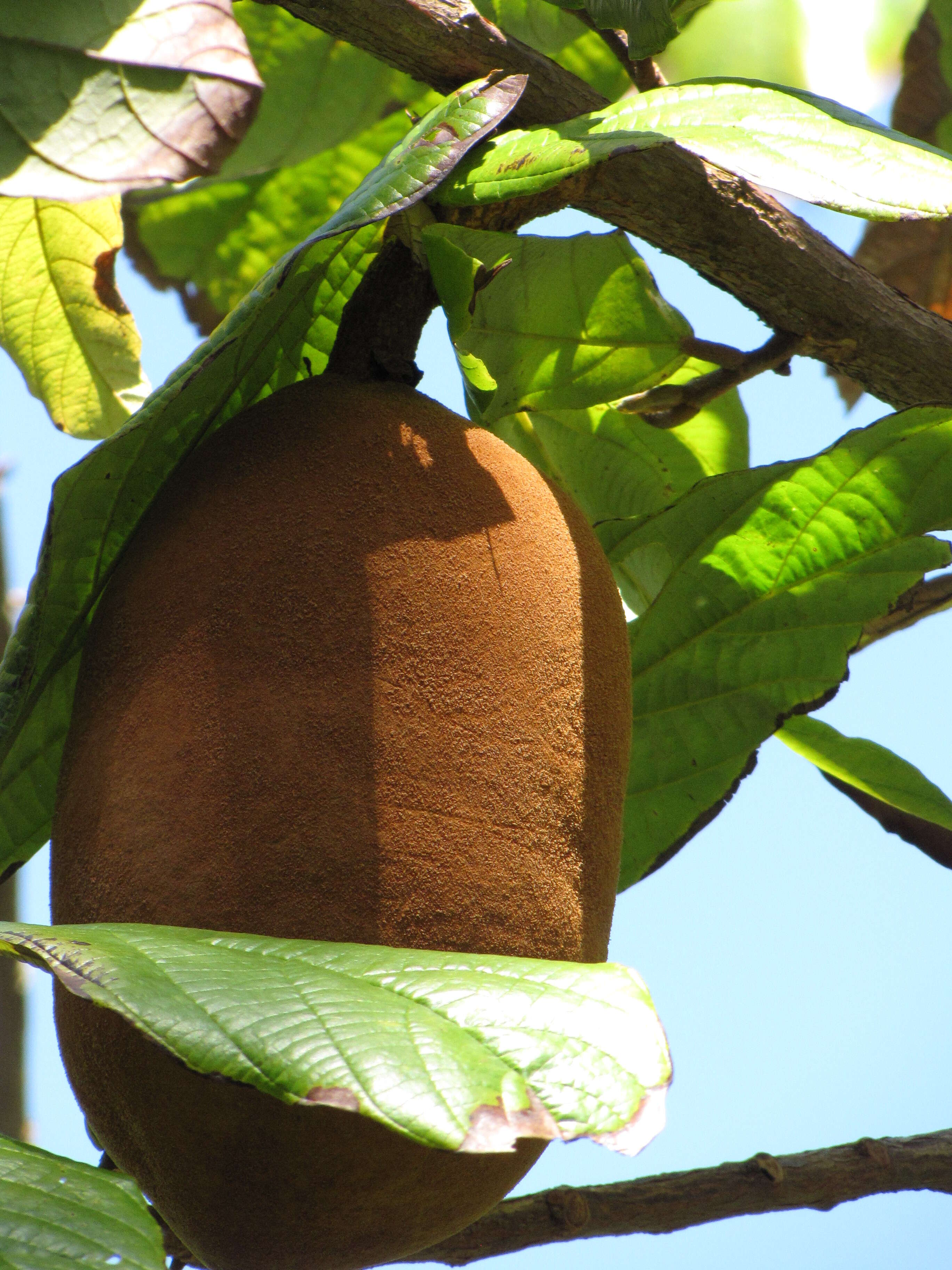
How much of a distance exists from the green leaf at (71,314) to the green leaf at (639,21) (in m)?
0.37

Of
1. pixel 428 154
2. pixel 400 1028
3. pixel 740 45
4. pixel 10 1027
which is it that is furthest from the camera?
pixel 10 1027

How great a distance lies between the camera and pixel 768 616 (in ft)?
2.38

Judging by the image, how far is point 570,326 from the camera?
2.33 feet

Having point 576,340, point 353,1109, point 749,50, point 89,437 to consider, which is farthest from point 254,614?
point 749,50

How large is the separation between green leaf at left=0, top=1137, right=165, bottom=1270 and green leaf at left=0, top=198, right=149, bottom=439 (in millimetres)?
535

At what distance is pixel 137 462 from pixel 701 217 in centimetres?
29

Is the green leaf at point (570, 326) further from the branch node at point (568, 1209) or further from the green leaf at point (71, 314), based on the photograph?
the branch node at point (568, 1209)

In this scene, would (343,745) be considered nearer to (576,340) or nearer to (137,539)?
(137,539)

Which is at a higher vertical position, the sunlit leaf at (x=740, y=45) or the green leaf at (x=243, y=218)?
the sunlit leaf at (x=740, y=45)

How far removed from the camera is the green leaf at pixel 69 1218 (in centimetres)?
39

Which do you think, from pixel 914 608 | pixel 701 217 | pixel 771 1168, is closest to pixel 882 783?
pixel 914 608

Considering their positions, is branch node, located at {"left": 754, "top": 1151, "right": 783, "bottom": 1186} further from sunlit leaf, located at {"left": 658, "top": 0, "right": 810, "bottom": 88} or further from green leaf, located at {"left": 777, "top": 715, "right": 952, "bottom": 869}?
sunlit leaf, located at {"left": 658, "top": 0, "right": 810, "bottom": 88}

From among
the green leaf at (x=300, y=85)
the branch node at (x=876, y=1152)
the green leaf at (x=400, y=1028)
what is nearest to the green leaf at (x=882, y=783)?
the branch node at (x=876, y=1152)

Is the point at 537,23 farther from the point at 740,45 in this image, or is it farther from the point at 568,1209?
the point at 568,1209
